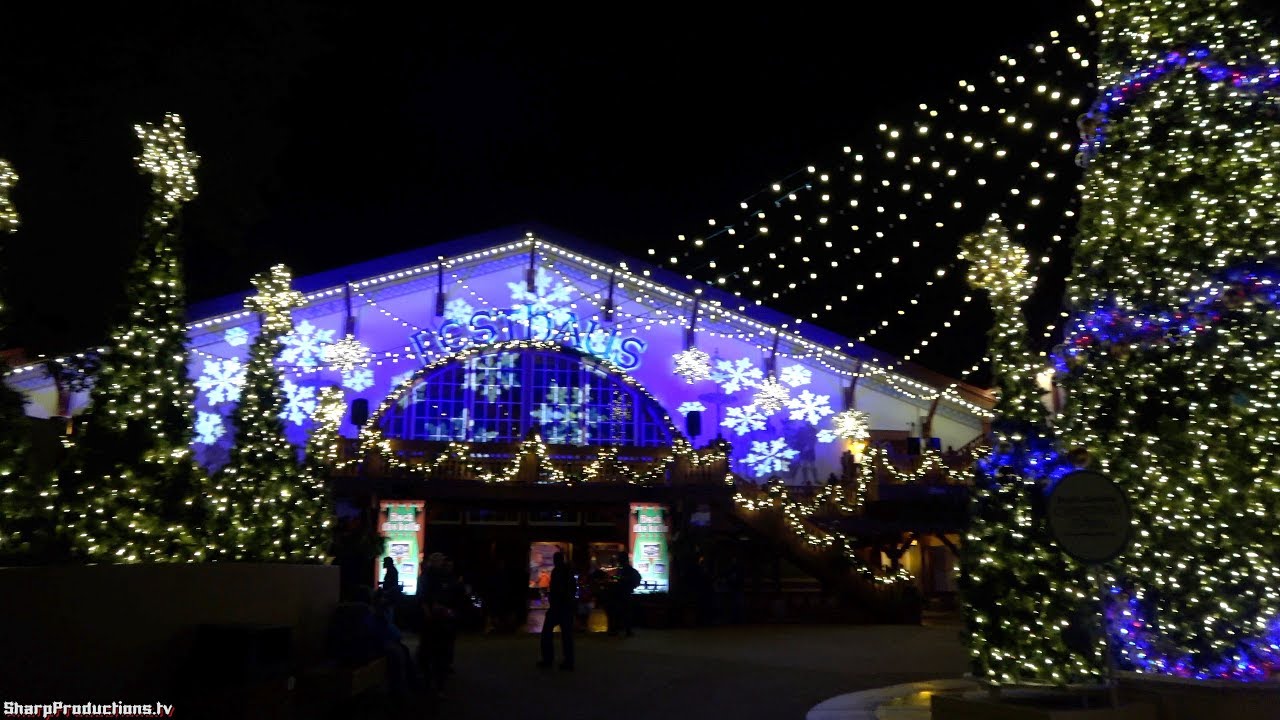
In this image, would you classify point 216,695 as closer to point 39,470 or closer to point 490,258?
point 39,470

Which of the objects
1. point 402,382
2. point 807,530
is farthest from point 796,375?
point 402,382

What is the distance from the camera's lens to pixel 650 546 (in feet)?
69.0

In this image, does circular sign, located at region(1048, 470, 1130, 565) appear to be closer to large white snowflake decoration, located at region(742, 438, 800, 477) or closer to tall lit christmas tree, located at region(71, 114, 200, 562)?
tall lit christmas tree, located at region(71, 114, 200, 562)

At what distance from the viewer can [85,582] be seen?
731 cm

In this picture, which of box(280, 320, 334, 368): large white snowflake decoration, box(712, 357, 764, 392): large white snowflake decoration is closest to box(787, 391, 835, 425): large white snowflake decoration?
box(712, 357, 764, 392): large white snowflake decoration

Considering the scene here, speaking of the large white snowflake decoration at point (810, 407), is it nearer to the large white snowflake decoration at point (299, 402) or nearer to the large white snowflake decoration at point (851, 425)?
the large white snowflake decoration at point (851, 425)

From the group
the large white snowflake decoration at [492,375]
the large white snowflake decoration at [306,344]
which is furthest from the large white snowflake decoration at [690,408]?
the large white snowflake decoration at [306,344]

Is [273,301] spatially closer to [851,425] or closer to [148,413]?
[148,413]

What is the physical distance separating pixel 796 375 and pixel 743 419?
188 cm

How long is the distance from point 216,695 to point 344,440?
13.4 meters

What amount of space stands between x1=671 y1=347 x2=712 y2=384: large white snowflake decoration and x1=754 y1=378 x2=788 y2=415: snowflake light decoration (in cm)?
143

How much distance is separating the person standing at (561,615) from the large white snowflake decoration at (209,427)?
452 inches

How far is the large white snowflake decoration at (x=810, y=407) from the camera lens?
79.3 feet

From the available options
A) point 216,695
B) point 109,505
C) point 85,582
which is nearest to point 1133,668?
point 216,695
